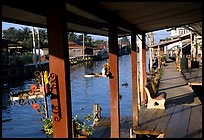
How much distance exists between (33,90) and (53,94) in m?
0.74

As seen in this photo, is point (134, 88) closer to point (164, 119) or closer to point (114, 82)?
point (164, 119)

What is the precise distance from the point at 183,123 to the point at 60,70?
523 centimetres

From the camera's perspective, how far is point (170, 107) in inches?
360

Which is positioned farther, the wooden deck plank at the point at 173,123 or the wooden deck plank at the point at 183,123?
the wooden deck plank at the point at 173,123

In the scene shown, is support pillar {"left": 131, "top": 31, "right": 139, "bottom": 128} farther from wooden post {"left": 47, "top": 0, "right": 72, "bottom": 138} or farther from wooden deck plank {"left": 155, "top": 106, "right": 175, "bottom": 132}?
wooden post {"left": 47, "top": 0, "right": 72, "bottom": 138}

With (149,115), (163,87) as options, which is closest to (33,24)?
(149,115)

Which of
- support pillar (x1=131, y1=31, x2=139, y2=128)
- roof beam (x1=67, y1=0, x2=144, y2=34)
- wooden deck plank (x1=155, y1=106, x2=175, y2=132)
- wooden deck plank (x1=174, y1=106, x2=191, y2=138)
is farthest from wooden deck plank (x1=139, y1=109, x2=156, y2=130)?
roof beam (x1=67, y1=0, x2=144, y2=34)

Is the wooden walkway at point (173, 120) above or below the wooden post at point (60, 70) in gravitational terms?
below

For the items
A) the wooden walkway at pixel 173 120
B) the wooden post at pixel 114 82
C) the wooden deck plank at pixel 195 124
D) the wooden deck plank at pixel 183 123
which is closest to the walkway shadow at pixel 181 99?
the wooden walkway at pixel 173 120

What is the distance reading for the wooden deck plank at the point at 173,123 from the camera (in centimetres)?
641

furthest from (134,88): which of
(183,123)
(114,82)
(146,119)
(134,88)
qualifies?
(114,82)

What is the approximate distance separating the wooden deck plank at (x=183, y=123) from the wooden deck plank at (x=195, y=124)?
9 cm

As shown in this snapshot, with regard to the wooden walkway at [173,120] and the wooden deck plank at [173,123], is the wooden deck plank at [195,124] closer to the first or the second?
the wooden walkway at [173,120]

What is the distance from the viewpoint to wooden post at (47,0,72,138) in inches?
104
